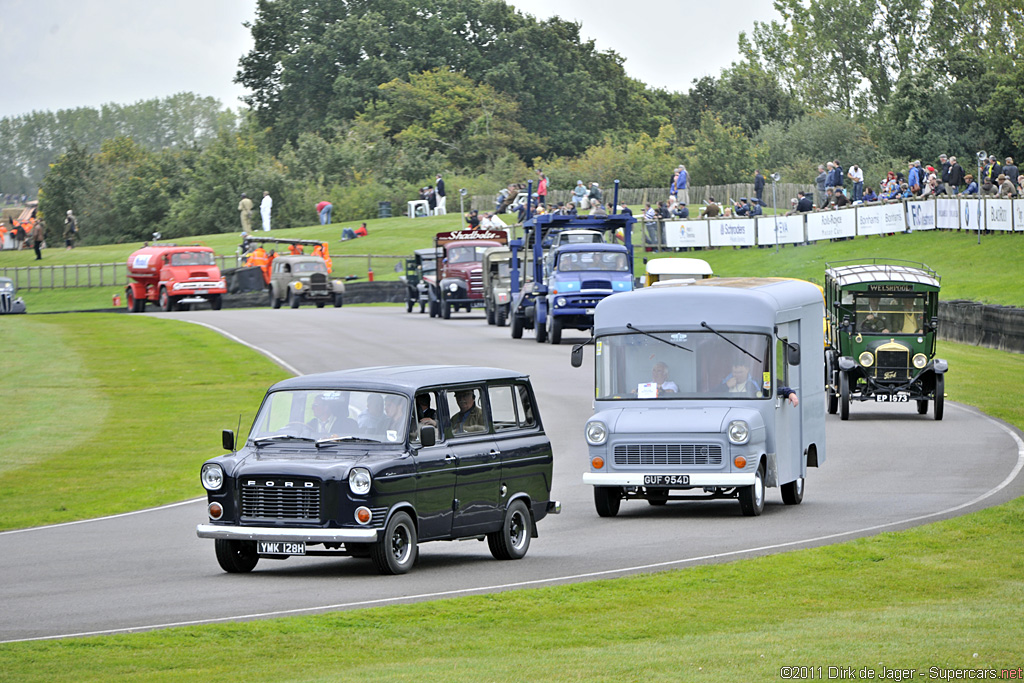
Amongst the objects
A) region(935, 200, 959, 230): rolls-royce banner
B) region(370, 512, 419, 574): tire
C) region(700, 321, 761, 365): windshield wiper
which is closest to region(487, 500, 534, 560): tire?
region(370, 512, 419, 574): tire

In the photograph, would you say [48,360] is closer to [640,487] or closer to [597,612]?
[640,487]

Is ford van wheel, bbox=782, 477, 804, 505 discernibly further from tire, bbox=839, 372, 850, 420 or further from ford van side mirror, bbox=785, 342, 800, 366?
tire, bbox=839, 372, 850, 420

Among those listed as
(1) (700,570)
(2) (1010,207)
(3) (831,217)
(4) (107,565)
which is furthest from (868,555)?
(3) (831,217)

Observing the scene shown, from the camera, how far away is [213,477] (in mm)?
13414

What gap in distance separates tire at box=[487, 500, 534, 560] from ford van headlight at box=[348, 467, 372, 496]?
6.50 ft

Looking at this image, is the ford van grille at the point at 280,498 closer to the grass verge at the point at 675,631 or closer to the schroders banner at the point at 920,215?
the grass verge at the point at 675,631

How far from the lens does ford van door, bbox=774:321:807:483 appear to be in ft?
58.0

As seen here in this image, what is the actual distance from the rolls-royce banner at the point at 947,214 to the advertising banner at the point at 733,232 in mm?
8527

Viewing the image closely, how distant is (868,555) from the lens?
14.3 meters

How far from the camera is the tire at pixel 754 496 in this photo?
56.0 ft

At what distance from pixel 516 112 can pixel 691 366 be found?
98.2 meters

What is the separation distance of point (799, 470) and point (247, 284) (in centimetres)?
4673

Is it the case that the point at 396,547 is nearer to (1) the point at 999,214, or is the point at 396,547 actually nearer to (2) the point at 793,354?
(2) the point at 793,354

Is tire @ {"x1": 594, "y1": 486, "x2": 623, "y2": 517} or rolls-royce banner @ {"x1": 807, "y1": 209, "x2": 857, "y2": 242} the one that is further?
rolls-royce banner @ {"x1": 807, "y1": 209, "x2": 857, "y2": 242}
